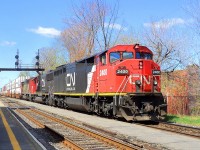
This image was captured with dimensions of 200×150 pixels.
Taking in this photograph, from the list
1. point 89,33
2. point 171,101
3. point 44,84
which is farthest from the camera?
point 89,33

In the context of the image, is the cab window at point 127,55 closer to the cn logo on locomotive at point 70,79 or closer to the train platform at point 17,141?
the train platform at point 17,141

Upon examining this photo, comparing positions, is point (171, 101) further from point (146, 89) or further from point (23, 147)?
point (23, 147)

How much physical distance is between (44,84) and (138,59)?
21.5 m

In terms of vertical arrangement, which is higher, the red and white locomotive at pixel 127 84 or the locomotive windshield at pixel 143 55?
the locomotive windshield at pixel 143 55

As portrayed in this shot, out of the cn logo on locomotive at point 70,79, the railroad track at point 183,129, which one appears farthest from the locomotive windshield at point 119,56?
the cn logo on locomotive at point 70,79

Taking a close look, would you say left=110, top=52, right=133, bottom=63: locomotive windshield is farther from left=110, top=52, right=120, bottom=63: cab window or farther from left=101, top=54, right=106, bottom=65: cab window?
left=101, top=54, right=106, bottom=65: cab window

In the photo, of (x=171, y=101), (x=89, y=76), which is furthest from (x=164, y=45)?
(x=89, y=76)

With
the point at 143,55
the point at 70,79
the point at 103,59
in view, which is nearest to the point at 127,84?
the point at 143,55

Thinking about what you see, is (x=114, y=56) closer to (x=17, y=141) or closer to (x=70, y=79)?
(x=17, y=141)

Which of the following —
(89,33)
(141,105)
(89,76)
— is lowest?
(141,105)

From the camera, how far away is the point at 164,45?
29156 mm

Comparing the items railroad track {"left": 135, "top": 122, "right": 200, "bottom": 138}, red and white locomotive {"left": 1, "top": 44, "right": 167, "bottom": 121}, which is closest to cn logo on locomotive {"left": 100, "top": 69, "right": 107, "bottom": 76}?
red and white locomotive {"left": 1, "top": 44, "right": 167, "bottom": 121}

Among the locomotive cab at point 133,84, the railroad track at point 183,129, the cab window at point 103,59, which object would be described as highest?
the cab window at point 103,59

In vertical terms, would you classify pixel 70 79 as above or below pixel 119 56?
below
